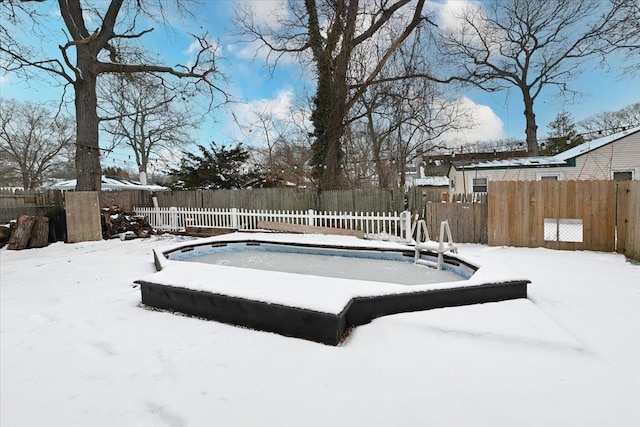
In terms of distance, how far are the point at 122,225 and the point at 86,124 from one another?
135 inches

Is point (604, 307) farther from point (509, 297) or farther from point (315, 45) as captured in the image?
point (315, 45)

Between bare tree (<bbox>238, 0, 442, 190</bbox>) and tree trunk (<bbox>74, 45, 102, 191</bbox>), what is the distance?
5250mm

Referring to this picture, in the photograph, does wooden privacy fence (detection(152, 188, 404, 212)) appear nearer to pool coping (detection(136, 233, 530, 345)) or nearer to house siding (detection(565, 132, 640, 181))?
pool coping (detection(136, 233, 530, 345))

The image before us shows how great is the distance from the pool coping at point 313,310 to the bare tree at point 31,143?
26.0m

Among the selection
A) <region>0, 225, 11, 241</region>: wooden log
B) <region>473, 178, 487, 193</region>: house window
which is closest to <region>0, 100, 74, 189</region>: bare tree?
<region>0, 225, 11, 241</region>: wooden log

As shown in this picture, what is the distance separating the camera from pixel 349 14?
10172 mm

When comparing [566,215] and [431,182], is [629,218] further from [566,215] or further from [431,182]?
[431,182]

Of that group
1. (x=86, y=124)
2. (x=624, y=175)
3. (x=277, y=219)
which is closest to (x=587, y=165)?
(x=624, y=175)

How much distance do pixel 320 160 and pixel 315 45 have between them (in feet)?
13.4

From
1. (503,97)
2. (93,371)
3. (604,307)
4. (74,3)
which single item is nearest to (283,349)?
(93,371)

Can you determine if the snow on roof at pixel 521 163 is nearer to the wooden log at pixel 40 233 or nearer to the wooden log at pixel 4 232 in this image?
the wooden log at pixel 40 233

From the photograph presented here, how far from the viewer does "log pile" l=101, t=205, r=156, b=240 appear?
9.12 metres

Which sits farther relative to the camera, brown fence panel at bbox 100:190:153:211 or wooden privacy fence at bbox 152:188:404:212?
brown fence panel at bbox 100:190:153:211

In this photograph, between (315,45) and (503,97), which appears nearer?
(315,45)
